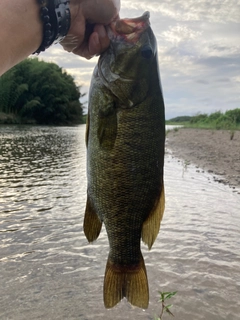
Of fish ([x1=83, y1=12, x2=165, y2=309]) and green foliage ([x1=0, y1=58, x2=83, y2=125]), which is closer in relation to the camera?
fish ([x1=83, y1=12, x2=165, y2=309])

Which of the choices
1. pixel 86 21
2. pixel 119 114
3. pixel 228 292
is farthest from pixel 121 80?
pixel 228 292

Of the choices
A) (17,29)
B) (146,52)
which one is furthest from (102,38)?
(17,29)

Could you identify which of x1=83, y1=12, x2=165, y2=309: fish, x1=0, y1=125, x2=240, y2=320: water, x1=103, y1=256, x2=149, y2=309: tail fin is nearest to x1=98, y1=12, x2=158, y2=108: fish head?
x1=83, y1=12, x2=165, y2=309: fish

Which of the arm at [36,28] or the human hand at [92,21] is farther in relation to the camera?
the human hand at [92,21]

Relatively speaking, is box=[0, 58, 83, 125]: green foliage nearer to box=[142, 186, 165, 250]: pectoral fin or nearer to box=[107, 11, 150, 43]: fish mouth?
box=[107, 11, 150, 43]: fish mouth

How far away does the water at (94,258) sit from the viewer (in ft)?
14.2

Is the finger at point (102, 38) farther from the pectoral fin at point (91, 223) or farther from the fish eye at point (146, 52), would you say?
the pectoral fin at point (91, 223)

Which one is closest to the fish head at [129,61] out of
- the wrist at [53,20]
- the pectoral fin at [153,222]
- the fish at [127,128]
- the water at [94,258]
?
the fish at [127,128]

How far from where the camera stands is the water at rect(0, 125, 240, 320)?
4.32 metres

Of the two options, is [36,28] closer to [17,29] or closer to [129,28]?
[17,29]

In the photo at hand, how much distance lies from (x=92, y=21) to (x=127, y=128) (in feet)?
2.42

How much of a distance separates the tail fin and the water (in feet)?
6.16

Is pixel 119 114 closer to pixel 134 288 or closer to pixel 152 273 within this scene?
pixel 134 288

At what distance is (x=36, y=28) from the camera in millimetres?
2027
